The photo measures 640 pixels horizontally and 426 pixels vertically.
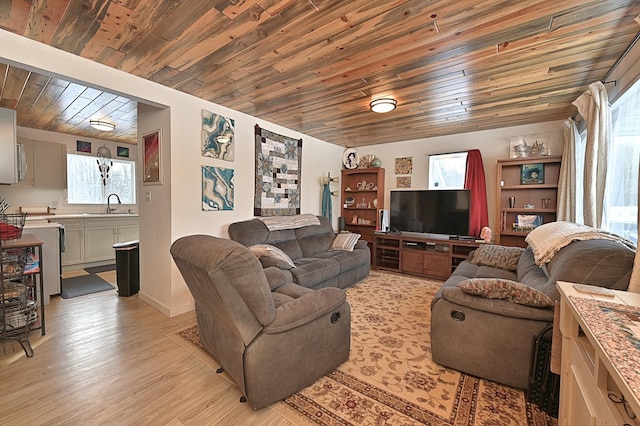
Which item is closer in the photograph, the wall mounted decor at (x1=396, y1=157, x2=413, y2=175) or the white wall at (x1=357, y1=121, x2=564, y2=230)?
the white wall at (x1=357, y1=121, x2=564, y2=230)

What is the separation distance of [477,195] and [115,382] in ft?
16.0

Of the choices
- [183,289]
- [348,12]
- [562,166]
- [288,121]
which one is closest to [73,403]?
[183,289]

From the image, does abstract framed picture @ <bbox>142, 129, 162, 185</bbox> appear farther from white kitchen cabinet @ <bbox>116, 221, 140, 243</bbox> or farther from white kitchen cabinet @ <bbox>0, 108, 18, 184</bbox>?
white kitchen cabinet @ <bbox>116, 221, 140, 243</bbox>

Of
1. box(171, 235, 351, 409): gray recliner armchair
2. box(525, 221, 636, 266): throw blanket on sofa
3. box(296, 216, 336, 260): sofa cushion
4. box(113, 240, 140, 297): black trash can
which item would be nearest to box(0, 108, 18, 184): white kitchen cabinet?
box(113, 240, 140, 297): black trash can

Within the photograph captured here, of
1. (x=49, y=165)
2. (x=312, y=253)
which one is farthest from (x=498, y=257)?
(x=49, y=165)

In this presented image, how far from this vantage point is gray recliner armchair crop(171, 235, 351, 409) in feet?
4.78

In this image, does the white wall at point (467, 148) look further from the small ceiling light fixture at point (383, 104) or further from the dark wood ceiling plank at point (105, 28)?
the dark wood ceiling plank at point (105, 28)

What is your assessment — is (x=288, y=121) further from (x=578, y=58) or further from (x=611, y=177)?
→ (x=611, y=177)

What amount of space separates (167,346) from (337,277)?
2037 mm

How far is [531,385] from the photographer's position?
1.68m

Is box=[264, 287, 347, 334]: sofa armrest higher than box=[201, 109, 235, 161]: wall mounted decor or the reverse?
the reverse

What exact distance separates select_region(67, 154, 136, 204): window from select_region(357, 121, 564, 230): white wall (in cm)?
529

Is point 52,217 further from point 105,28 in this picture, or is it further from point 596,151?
point 596,151

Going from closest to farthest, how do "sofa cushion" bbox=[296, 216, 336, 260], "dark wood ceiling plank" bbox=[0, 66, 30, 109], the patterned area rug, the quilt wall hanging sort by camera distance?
the patterned area rug → "dark wood ceiling plank" bbox=[0, 66, 30, 109] → the quilt wall hanging → "sofa cushion" bbox=[296, 216, 336, 260]
